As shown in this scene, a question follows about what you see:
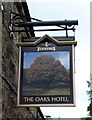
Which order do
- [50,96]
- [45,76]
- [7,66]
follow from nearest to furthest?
1. [50,96]
2. [45,76]
3. [7,66]

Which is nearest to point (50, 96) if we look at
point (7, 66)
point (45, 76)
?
point (45, 76)

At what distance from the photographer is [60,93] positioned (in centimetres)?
783

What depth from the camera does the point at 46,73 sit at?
8.06 metres

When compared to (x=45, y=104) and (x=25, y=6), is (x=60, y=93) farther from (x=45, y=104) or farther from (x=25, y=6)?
(x=25, y=6)

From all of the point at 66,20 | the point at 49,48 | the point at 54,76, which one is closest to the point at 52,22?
the point at 66,20

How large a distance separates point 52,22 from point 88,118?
29222 millimetres

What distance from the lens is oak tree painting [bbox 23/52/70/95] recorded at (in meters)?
7.93

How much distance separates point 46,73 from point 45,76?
0.25 feet

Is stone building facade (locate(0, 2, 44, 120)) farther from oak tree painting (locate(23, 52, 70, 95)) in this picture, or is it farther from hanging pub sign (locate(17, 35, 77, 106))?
oak tree painting (locate(23, 52, 70, 95))

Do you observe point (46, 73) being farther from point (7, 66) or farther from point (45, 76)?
point (7, 66)

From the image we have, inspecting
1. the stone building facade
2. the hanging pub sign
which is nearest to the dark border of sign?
the hanging pub sign

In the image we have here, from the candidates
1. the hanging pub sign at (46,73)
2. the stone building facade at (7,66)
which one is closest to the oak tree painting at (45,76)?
the hanging pub sign at (46,73)

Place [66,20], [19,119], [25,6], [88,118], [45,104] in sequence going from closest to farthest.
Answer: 1. [45,104]
2. [66,20]
3. [19,119]
4. [25,6]
5. [88,118]

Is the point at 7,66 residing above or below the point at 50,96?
above
